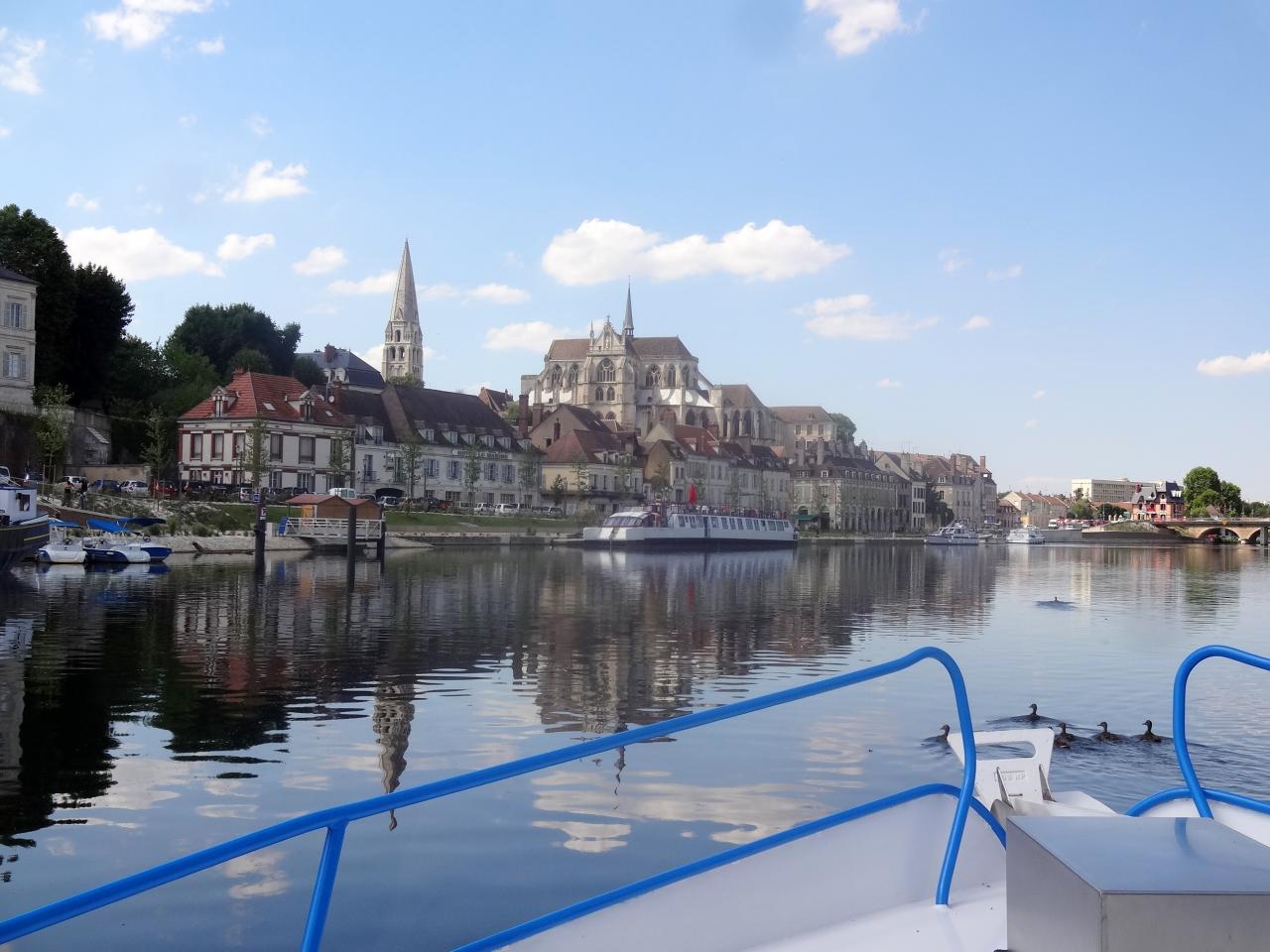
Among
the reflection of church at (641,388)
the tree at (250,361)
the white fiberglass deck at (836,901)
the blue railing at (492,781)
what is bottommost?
the white fiberglass deck at (836,901)

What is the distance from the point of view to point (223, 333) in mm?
111500

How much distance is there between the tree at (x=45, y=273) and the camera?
7850cm

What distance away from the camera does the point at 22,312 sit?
71.4 meters

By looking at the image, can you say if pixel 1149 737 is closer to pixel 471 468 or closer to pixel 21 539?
pixel 21 539

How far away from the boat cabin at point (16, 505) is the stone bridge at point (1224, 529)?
159375 millimetres

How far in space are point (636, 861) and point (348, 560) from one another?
169 feet

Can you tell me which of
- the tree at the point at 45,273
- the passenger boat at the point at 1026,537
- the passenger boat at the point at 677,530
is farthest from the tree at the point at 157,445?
the passenger boat at the point at 1026,537

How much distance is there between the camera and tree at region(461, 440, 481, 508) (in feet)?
356

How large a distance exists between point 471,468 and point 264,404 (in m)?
22.8

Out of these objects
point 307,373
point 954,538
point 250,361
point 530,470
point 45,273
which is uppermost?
point 45,273

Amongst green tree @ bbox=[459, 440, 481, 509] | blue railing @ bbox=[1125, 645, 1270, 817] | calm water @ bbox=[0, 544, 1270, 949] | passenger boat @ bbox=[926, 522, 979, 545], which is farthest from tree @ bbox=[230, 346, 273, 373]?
blue railing @ bbox=[1125, 645, 1270, 817]

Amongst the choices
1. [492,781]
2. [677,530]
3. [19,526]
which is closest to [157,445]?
[19,526]

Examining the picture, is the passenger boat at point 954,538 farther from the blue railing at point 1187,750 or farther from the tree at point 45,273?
the blue railing at point 1187,750

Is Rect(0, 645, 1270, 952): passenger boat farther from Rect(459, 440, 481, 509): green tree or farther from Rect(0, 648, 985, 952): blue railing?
Rect(459, 440, 481, 509): green tree
